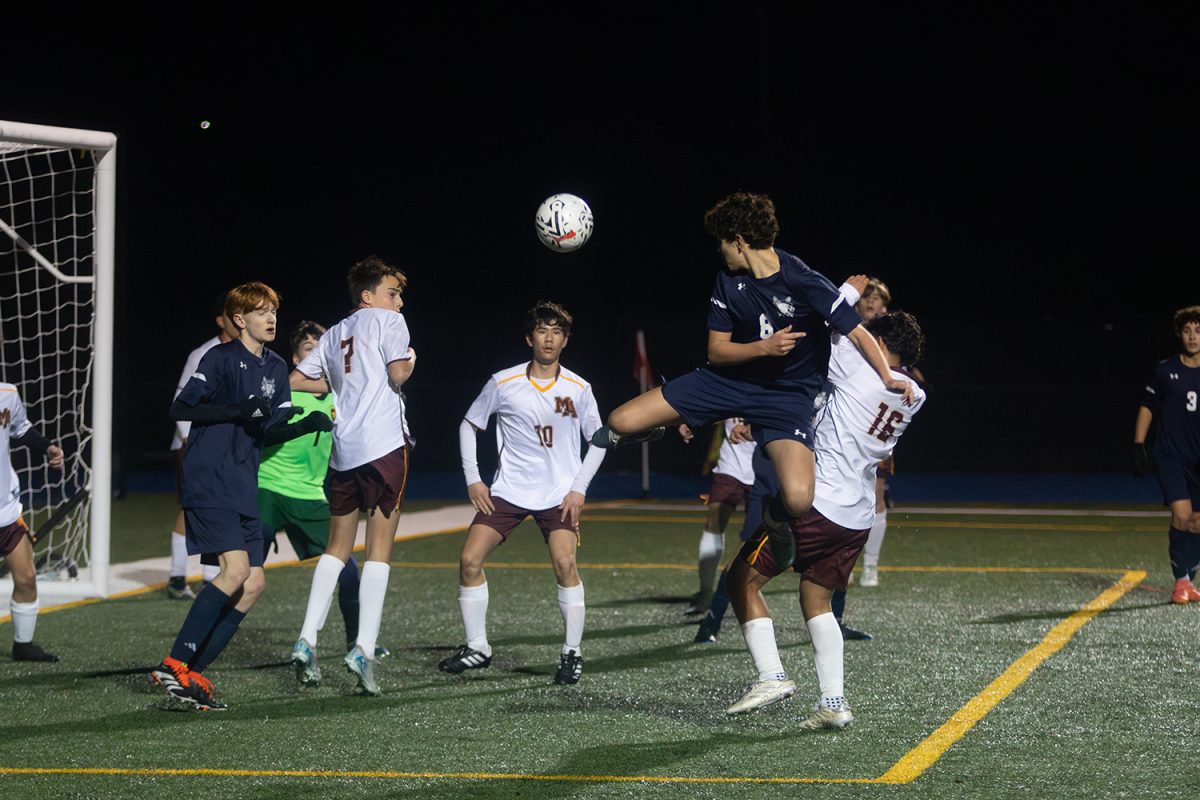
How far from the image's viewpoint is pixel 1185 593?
9359 mm

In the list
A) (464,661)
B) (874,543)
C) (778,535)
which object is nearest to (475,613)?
(464,661)

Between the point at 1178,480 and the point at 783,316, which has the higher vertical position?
the point at 783,316

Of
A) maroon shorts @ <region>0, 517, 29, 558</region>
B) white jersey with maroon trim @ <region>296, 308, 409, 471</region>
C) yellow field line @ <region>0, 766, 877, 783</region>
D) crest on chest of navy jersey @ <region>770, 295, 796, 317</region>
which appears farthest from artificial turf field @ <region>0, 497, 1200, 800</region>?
crest on chest of navy jersey @ <region>770, 295, 796, 317</region>

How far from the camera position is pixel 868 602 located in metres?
9.46

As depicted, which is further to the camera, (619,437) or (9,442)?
(9,442)

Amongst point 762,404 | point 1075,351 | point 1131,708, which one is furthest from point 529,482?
point 1075,351

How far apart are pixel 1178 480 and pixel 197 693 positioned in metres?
6.44

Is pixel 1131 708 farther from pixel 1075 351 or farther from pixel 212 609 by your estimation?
pixel 1075 351

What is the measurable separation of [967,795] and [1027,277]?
19.9m

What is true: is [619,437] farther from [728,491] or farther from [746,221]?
[728,491]

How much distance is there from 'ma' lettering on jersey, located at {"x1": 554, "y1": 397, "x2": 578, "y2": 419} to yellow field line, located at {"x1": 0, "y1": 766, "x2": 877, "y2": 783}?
241cm

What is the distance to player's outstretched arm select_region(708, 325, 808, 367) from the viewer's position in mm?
5652

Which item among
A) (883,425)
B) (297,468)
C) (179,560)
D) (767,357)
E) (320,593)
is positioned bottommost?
(179,560)

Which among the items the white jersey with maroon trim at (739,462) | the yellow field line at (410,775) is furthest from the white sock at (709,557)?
the yellow field line at (410,775)
